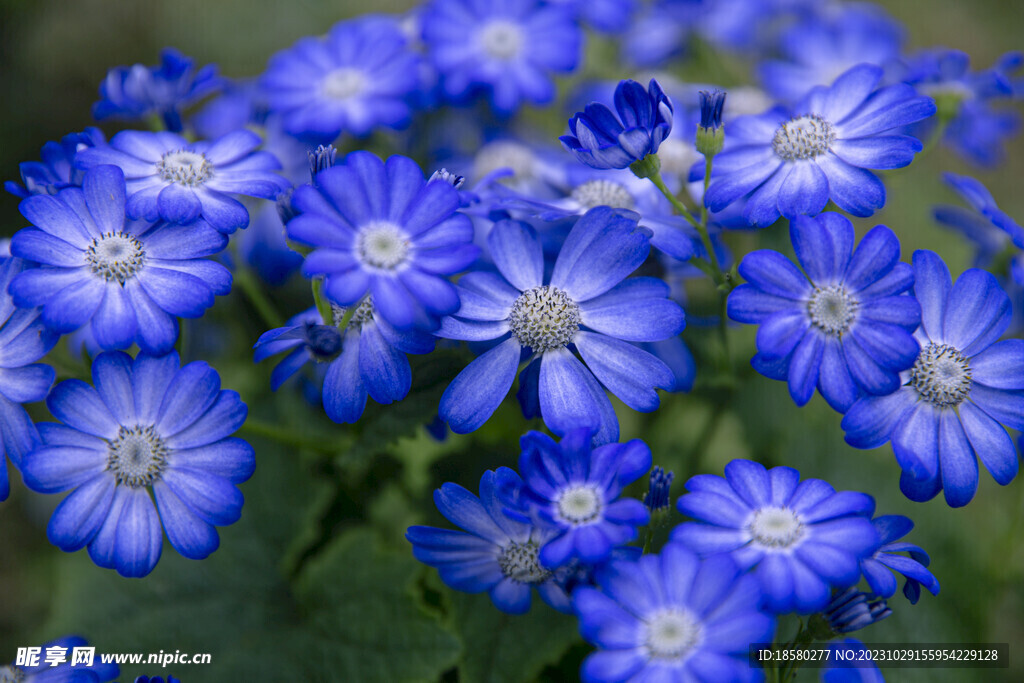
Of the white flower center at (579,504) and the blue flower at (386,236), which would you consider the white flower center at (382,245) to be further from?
the white flower center at (579,504)

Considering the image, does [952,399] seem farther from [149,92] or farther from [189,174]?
[149,92]

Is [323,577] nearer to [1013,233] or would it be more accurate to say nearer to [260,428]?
[260,428]

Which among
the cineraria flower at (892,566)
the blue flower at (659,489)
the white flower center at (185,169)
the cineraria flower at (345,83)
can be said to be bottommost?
the cineraria flower at (892,566)

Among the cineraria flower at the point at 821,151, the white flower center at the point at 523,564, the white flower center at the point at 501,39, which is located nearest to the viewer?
the white flower center at the point at 523,564

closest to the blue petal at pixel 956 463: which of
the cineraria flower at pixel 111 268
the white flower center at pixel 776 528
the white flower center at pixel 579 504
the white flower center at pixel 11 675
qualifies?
the white flower center at pixel 776 528

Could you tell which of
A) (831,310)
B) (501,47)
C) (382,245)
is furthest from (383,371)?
(501,47)

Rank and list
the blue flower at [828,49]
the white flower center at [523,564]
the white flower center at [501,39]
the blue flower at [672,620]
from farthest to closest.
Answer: the blue flower at [828,49], the white flower center at [501,39], the white flower center at [523,564], the blue flower at [672,620]

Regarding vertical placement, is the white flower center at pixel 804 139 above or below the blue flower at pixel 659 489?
above
